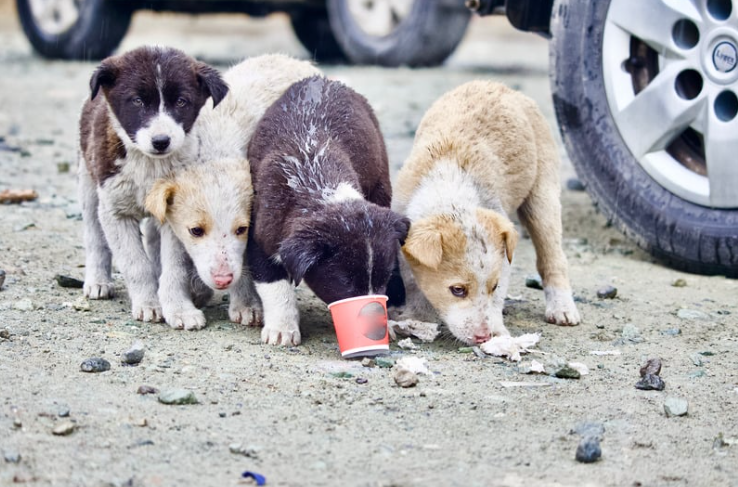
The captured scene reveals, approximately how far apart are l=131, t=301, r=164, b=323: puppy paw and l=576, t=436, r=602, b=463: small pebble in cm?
218

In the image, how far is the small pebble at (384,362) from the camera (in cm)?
416

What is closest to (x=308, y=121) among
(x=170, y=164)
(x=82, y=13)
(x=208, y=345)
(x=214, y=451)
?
(x=170, y=164)

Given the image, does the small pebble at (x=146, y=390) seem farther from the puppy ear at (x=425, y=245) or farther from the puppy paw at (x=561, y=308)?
the puppy paw at (x=561, y=308)

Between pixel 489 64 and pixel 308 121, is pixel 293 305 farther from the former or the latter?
pixel 489 64

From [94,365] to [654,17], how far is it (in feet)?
10.8

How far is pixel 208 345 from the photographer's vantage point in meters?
4.34

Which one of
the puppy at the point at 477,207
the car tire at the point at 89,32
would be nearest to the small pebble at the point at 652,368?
the puppy at the point at 477,207

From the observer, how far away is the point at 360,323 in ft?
13.7

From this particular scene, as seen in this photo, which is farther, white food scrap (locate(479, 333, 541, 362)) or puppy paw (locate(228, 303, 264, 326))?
puppy paw (locate(228, 303, 264, 326))

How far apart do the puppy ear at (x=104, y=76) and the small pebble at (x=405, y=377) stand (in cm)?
187

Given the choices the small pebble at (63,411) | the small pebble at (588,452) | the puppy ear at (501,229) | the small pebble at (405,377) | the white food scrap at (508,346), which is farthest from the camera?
the puppy ear at (501,229)

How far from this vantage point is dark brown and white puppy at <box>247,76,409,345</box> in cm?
425

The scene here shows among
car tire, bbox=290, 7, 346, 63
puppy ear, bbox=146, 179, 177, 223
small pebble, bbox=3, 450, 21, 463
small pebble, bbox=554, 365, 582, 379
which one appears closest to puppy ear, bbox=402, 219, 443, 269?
small pebble, bbox=554, 365, 582, 379

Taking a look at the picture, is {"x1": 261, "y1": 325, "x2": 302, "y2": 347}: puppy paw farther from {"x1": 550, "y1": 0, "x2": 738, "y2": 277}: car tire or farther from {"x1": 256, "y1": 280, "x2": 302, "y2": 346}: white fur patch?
{"x1": 550, "y1": 0, "x2": 738, "y2": 277}: car tire
